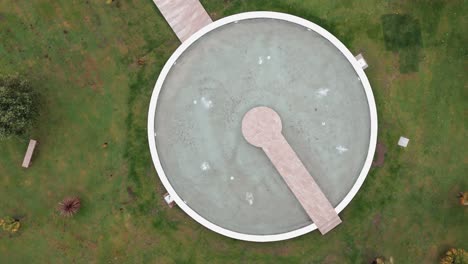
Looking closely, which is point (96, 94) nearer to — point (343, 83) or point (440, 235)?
point (343, 83)

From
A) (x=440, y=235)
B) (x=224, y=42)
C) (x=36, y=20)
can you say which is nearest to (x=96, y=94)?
(x=36, y=20)

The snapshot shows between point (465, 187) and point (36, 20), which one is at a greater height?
point (36, 20)

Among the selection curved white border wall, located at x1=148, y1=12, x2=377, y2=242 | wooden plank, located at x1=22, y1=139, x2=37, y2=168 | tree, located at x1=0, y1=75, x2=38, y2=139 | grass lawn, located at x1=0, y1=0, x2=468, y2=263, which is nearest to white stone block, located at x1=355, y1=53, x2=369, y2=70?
grass lawn, located at x1=0, y1=0, x2=468, y2=263

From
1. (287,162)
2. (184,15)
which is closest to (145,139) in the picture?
(184,15)

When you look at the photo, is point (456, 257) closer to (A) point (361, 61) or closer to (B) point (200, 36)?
(A) point (361, 61)

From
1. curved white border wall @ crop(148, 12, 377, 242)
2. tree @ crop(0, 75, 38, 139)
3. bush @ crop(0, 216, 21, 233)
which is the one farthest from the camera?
bush @ crop(0, 216, 21, 233)

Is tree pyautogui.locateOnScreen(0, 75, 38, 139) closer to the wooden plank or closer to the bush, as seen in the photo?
the wooden plank

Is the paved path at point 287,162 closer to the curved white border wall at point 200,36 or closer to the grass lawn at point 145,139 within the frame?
the curved white border wall at point 200,36
